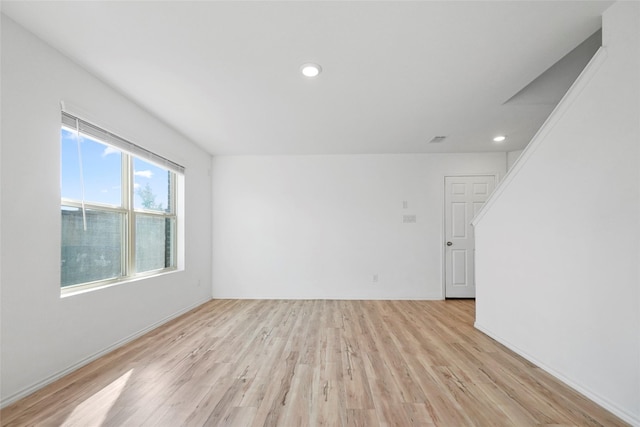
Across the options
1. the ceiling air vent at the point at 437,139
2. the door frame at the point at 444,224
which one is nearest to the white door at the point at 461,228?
the door frame at the point at 444,224

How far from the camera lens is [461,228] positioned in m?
4.86

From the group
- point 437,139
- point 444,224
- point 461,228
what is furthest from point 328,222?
point 461,228

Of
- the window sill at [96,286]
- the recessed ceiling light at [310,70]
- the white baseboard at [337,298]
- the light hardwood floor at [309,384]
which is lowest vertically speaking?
the white baseboard at [337,298]

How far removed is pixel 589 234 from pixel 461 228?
3089 millimetres

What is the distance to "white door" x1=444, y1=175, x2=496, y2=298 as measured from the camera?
480cm

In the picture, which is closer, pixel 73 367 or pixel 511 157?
pixel 73 367

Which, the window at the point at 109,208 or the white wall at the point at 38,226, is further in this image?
the window at the point at 109,208

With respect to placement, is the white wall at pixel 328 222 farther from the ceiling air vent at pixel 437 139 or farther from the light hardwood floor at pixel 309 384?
the light hardwood floor at pixel 309 384

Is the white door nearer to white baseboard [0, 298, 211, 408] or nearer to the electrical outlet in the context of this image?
the electrical outlet

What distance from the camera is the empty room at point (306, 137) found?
168 centimetres

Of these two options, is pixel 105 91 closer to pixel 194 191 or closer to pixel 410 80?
pixel 194 191

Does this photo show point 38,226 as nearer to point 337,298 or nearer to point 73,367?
point 73,367

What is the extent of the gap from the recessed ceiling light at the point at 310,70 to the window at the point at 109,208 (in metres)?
1.90

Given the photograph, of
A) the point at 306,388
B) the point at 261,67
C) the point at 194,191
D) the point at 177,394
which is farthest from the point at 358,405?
the point at 194,191
